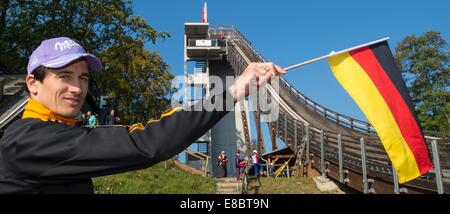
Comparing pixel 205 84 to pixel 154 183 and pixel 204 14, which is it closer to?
pixel 204 14

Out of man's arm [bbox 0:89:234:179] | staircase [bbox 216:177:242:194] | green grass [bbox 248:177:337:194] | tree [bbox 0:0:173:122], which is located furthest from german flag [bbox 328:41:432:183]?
tree [bbox 0:0:173:122]

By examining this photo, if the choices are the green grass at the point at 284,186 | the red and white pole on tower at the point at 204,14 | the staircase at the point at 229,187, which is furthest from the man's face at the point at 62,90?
the red and white pole on tower at the point at 204,14

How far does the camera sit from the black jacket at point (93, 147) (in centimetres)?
178

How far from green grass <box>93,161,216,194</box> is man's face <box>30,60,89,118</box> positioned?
1227 cm

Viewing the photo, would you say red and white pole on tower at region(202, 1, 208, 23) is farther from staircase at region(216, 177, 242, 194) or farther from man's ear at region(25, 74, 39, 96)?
man's ear at region(25, 74, 39, 96)

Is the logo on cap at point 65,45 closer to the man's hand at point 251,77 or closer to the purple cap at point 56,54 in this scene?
the purple cap at point 56,54

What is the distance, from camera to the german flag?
13.5 feet

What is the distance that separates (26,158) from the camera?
179cm

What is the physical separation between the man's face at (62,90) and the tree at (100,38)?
2722cm

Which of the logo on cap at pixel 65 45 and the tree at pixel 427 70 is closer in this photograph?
the logo on cap at pixel 65 45

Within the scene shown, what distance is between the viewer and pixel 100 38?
3170 cm
